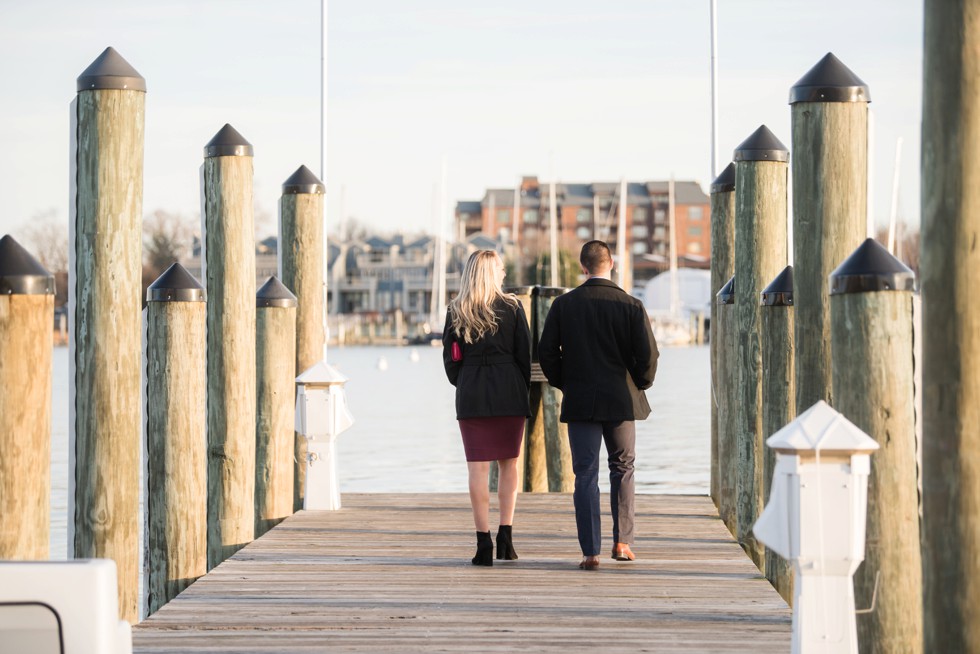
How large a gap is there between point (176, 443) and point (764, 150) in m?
3.89

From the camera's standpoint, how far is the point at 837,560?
460cm

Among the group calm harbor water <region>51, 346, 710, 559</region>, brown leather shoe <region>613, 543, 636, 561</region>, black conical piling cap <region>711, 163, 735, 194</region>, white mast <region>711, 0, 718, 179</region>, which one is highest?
white mast <region>711, 0, 718, 179</region>

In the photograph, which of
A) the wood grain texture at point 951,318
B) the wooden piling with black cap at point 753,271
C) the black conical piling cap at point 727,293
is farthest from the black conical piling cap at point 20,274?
the black conical piling cap at point 727,293

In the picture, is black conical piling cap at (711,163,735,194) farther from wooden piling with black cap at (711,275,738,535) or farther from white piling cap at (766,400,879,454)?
white piling cap at (766,400,879,454)

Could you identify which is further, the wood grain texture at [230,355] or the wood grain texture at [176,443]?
the wood grain texture at [230,355]

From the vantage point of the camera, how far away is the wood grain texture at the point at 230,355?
27.1ft

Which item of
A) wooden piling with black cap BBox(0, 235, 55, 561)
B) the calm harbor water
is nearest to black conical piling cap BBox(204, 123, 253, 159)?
wooden piling with black cap BBox(0, 235, 55, 561)

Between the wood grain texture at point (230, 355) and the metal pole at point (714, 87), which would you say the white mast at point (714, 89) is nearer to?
the metal pole at point (714, 87)

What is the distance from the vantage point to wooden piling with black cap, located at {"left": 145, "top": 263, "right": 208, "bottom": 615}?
24.1 ft

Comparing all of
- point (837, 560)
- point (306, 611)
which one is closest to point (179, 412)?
point (306, 611)

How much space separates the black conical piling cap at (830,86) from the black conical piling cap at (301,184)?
523cm

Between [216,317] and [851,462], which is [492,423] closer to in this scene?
[216,317]

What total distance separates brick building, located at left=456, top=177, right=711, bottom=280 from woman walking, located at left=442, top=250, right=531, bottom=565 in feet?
379

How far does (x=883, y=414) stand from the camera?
4.89 m
